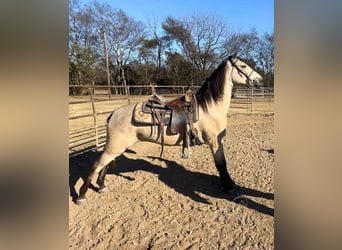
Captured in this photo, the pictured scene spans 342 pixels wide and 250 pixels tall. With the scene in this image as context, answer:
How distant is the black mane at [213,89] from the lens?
1.82m

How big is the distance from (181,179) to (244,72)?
102 cm

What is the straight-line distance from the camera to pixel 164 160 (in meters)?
2.69

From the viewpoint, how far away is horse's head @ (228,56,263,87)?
177cm

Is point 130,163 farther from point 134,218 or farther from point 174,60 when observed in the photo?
point 174,60

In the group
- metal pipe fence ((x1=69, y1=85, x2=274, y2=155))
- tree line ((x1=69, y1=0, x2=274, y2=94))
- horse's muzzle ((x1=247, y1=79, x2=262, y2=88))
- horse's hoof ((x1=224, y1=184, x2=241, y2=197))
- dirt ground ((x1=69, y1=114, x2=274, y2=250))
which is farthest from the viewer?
tree line ((x1=69, y1=0, x2=274, y2=94))

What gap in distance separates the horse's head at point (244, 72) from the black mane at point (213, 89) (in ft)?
0.23

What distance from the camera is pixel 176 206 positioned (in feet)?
5.78

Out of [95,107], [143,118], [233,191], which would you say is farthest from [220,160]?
[95,107]

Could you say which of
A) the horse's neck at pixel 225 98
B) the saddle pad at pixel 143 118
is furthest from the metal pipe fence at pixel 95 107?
the saddle pad at pixel 143 118

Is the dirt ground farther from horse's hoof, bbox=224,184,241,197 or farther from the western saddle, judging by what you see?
the western saddle

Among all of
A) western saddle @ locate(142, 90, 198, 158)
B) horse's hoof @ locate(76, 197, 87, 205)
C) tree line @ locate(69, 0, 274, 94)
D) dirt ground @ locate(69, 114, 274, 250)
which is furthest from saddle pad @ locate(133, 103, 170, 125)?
tree line @ locate(69, 0, 274, 94)

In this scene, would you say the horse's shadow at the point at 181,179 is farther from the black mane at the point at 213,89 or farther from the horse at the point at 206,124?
the black mane at the point at 213,89

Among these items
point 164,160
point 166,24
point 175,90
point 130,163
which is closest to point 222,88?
point 164,160
